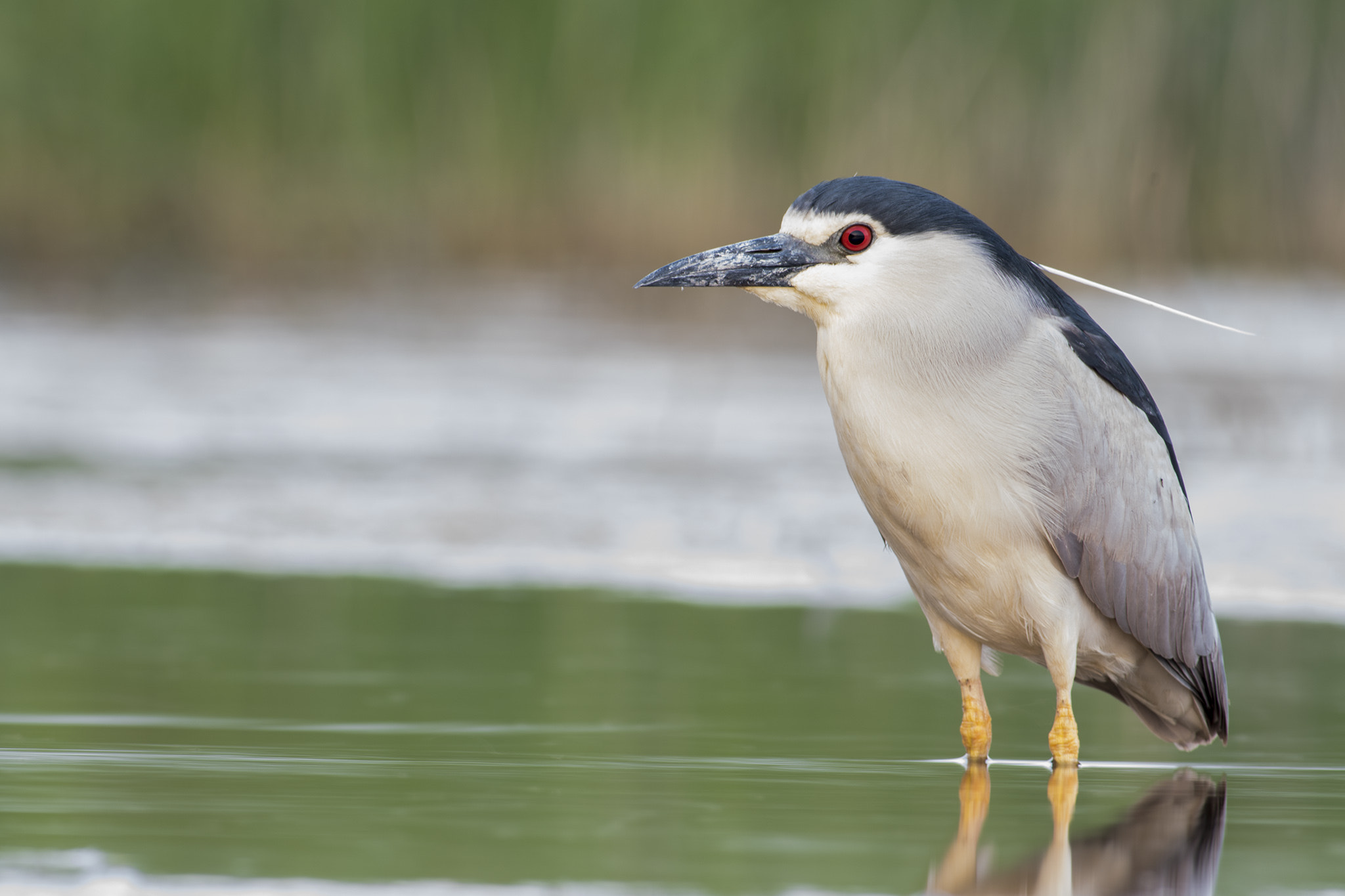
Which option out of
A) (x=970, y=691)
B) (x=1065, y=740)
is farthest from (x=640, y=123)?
(x=1065, y=740)

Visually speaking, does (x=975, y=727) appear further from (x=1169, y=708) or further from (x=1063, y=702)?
(x=1169, y=708)

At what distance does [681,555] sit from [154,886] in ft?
13.9

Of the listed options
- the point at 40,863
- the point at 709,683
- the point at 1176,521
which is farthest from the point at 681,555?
the point at 40,863

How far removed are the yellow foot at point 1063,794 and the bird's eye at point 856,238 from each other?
51.5 inches

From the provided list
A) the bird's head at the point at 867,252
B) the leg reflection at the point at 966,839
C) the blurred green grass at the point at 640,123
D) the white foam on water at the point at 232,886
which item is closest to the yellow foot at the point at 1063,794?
the leg reflection at the point at 966,839

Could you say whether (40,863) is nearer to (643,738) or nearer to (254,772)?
(254,772)

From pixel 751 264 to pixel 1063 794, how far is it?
1.44 m

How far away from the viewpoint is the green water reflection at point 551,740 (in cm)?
331

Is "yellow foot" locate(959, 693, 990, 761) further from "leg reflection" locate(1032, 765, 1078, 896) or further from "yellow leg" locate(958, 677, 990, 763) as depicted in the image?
"leg reflection" locate(1032, 765, 1078, 896)

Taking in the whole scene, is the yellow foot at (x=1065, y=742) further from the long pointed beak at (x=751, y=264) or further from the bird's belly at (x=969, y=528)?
the long pointed beak at (x=751, y=264)

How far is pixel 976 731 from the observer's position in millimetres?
4418

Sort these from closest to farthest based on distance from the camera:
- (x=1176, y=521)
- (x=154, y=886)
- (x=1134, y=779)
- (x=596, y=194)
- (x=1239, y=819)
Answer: (x=154, y=886)
(x=1239, y=819)
(x=1134, y=779)
(x=1176, y=521)
(x=596, y=194)

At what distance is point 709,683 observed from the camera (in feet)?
16.7

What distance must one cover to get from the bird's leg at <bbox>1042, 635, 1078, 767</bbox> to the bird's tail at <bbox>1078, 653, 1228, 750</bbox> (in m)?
0.33
